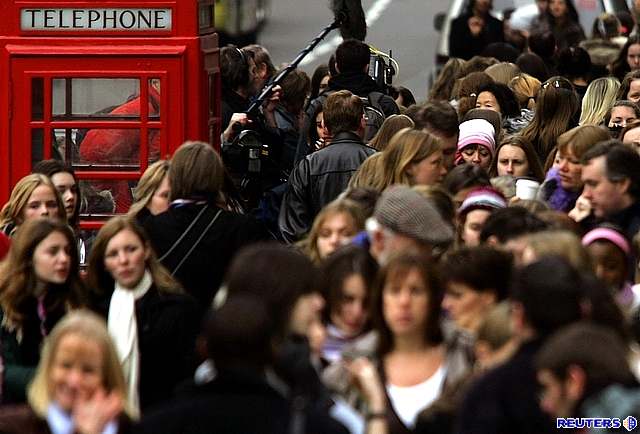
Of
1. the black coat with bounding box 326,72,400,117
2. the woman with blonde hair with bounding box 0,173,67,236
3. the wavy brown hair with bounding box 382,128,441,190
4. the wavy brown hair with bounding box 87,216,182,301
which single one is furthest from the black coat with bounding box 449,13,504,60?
the wavy brown hair with bounding box 87,216,182,301

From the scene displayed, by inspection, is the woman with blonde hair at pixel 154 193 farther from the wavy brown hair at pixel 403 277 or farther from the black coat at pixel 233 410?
the black coat at pixel 233 410

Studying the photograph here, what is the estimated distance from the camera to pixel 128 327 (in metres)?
8.20

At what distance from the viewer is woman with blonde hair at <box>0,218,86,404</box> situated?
8.33 m

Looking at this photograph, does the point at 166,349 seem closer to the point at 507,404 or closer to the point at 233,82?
the point at 507,404

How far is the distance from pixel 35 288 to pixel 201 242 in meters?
1.01

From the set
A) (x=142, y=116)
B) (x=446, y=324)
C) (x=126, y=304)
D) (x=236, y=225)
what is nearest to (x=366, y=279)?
(x=446, y=324)

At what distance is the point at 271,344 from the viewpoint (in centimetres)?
582

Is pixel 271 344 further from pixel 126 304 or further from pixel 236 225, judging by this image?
pixel 236 225

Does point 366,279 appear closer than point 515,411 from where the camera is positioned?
No

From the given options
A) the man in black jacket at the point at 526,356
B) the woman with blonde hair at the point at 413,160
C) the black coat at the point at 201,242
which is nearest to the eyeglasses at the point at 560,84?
the woman with blonde hair at the point at 413,160

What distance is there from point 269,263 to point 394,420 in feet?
2.71

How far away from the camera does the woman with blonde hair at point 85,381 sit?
6.54 meters

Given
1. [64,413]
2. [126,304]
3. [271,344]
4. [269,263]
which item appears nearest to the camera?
[271,344]

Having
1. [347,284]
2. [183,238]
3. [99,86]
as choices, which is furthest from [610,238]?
[99,86]
